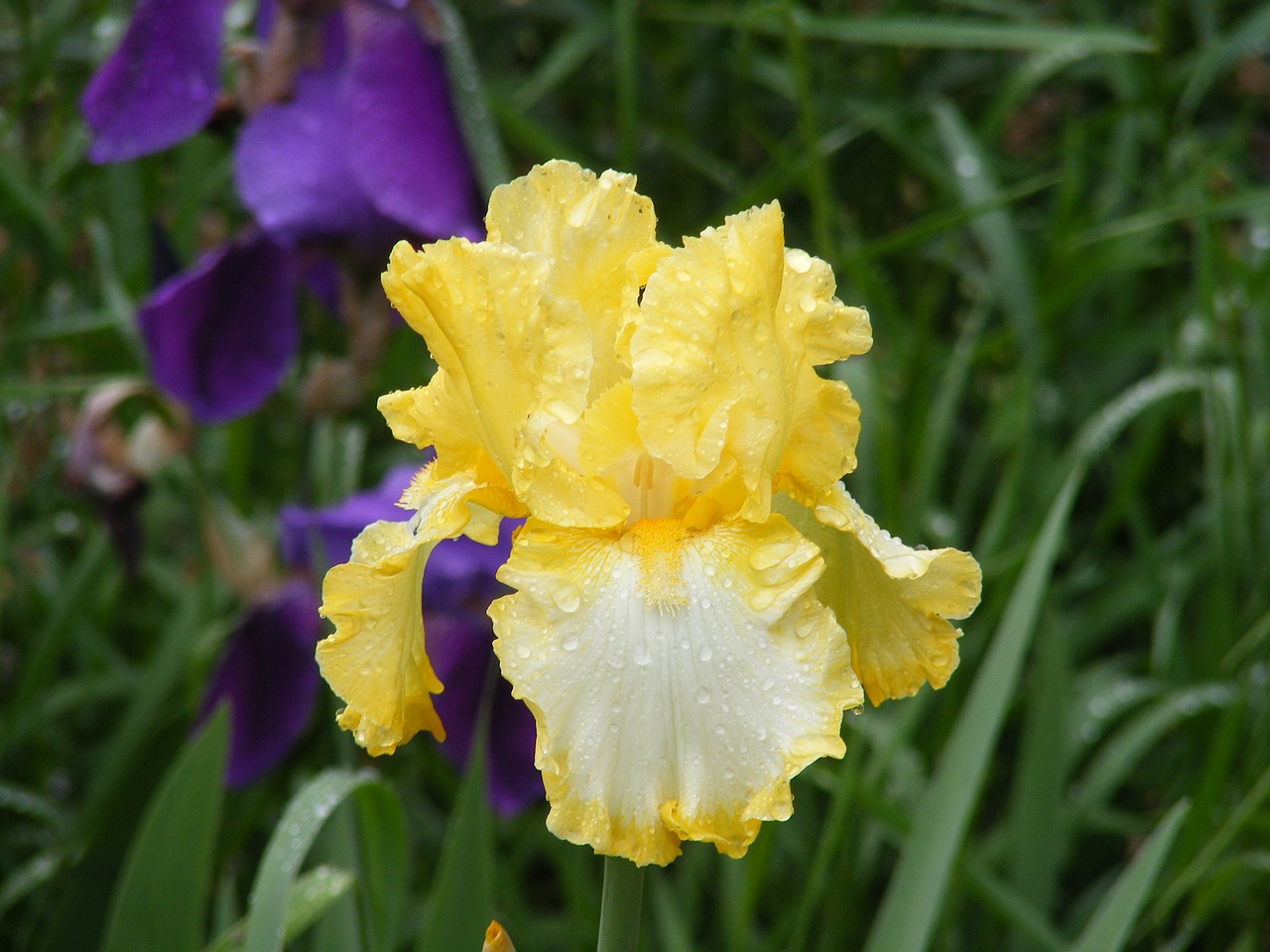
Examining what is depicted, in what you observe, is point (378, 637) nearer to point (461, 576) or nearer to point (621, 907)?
point (621, 907)

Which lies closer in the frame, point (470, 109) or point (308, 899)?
point (308, 899)

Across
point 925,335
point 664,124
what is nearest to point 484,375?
point 925,335

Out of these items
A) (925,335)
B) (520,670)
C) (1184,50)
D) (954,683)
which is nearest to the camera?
(520,670)

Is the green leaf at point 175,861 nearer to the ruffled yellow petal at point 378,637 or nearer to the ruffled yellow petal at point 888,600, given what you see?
the ruffled yellow petal at point 378,637

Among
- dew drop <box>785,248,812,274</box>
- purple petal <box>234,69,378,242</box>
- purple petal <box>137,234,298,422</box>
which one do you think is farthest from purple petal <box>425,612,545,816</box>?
dew drop <box>785,248,812,274</box>

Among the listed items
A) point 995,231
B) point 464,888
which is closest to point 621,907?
point 464,888

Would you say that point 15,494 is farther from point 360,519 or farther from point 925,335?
point 925,335
